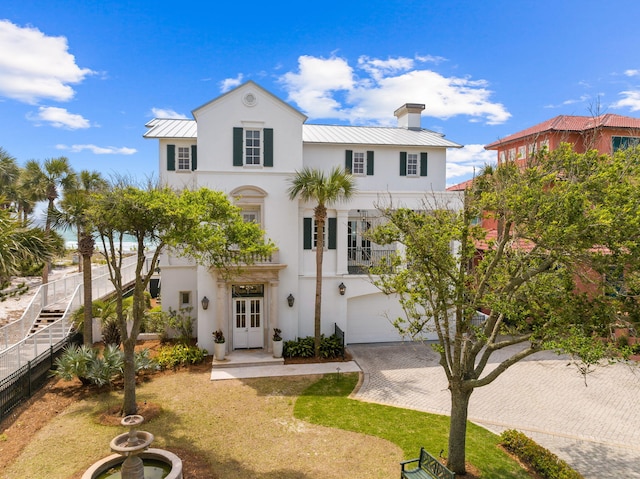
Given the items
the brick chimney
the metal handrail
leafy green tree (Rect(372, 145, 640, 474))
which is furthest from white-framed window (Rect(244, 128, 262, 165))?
the brick chimney

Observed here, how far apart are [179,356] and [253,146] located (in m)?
9.63

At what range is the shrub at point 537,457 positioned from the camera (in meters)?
9.53

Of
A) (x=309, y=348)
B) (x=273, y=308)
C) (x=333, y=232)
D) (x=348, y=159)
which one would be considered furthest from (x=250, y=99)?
(x=309, y=348)

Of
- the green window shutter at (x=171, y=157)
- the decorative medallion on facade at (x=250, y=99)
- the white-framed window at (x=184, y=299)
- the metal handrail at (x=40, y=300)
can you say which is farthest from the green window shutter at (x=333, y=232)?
the metal handrail at (x=40, y=300)

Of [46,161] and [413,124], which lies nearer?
[46,161]

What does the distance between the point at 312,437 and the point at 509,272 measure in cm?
680

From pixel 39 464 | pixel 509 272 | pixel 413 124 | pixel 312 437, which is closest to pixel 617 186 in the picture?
pixel 509 272

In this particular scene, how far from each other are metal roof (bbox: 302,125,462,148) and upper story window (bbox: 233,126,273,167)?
3240 mm

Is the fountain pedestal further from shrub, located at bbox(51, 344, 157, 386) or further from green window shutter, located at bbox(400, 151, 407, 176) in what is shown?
green window shutter, located at bbox(400, 151, 407, 176)

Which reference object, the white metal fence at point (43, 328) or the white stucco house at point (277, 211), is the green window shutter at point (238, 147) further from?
the white metal fence at point (43, 328)

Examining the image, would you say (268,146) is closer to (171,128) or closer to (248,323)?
(171,128)

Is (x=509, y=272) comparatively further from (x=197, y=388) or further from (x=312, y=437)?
(x=197, y=388)

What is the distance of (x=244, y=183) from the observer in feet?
60.7

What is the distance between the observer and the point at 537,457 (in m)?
10.1
